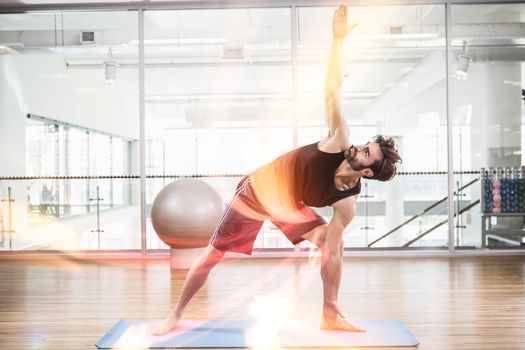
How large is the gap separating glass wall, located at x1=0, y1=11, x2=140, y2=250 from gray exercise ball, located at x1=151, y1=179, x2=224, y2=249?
1899mm

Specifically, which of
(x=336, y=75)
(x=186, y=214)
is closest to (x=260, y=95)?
(x=186, y=214)

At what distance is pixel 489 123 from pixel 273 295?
4.85 metres

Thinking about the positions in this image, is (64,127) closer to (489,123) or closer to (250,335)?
(489,123)

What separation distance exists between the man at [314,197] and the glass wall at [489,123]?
290cm

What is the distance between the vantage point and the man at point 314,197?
2189mm

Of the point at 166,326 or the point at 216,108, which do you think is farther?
the point at 216,108

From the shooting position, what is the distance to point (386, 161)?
2188 mm

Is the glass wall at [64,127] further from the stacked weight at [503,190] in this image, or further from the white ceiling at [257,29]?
the stacked weight at [503,190]

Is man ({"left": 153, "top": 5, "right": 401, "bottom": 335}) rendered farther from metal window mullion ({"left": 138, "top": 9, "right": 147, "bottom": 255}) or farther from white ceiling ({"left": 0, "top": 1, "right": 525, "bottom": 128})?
white ceiling ({"left": 0, "top": 1, "right": 525, "bottom": 128})

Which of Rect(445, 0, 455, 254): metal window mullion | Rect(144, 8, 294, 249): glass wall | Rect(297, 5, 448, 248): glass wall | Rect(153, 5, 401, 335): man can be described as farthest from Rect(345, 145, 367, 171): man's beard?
Rect(144, 8, 294, 249): glass wall

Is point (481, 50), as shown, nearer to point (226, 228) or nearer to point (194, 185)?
point (194, 185)

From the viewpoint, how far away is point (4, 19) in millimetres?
6051

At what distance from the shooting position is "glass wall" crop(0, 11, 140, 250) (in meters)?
6.07

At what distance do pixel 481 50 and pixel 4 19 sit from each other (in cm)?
611
